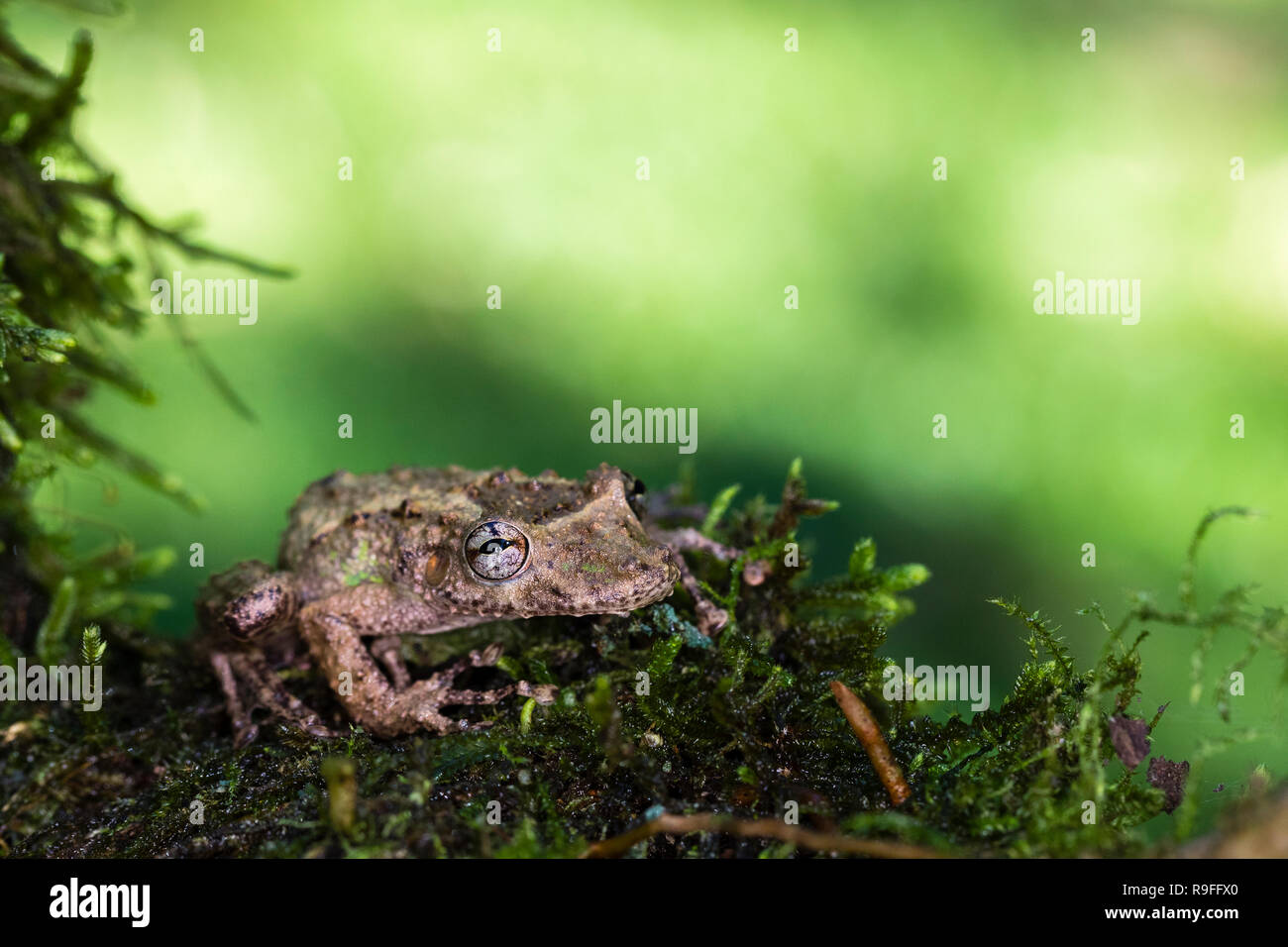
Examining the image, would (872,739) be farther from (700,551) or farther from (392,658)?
(392,658)

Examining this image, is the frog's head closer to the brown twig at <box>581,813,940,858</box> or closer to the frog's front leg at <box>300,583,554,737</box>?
the frog's front leg at <box>300,583,554,737</box>

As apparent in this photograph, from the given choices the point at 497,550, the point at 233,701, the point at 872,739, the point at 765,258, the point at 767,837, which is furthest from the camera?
the point at 765,258

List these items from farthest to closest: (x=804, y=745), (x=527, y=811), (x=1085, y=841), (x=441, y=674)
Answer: (x=441, y=674)
(x=804, y=745)
(x=527, y=811)
(x=1085, y=841)

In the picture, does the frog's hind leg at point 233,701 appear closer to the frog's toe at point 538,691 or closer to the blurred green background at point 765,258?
the frog's toe at point 538,691

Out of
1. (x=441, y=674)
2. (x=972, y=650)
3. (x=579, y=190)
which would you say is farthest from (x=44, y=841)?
(x=579, y=190)

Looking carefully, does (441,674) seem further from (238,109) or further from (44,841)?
(238,109)

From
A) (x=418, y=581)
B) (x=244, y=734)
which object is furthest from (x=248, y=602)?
(x=418, y=581)
